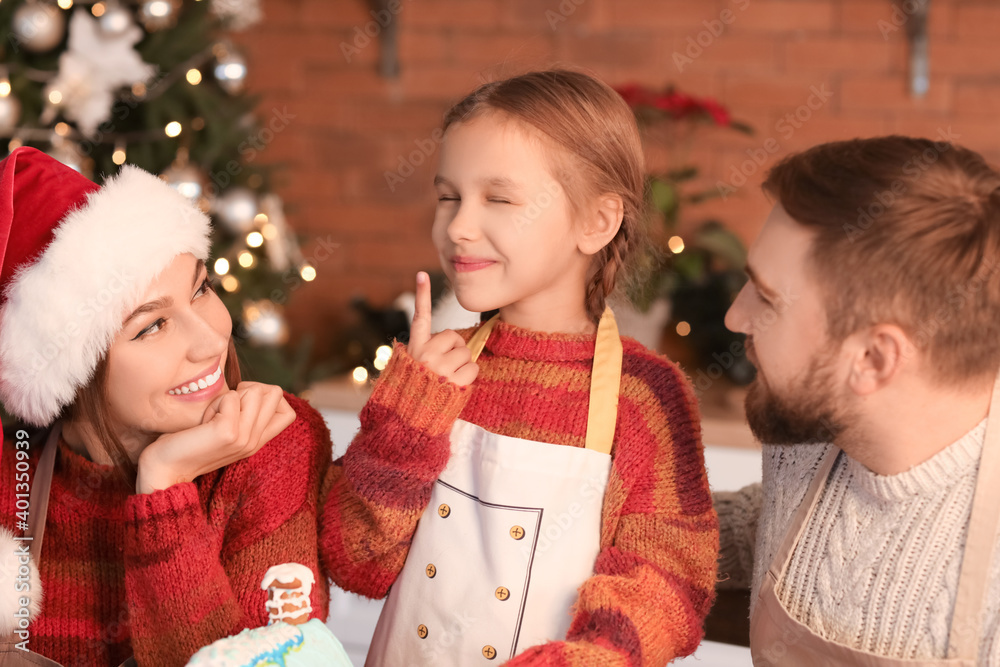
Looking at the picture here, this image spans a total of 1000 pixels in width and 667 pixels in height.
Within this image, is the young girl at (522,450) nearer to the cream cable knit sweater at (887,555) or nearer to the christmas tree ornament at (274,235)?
the cream cable knit sweater at (887,555)

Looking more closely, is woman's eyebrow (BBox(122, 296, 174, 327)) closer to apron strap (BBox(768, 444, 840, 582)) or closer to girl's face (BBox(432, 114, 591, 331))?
girl's face (BBox(432, 114, 591, 331))

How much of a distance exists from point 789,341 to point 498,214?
1.25 feet

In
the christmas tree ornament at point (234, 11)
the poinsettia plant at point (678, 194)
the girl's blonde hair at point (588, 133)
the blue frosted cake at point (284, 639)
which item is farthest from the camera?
the poinsettia plant at point (678, 194)

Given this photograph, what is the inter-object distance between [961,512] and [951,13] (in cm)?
240

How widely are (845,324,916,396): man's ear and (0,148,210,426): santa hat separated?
0.83 meters

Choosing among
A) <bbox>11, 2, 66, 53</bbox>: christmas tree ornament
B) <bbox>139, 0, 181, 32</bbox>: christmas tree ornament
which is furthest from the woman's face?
<bbox>139, 0, 181, 32</bbox>: christmas tree ornament

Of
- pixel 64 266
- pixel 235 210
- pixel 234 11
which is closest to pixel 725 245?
pixel 235 210

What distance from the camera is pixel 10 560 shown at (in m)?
1.11

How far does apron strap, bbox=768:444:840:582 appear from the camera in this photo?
115 cm

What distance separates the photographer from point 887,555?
105 cm

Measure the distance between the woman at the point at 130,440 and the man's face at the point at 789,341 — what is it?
1.98 ft

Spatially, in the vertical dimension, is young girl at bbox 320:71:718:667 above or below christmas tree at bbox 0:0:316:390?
below

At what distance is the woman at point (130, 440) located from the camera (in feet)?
3.45

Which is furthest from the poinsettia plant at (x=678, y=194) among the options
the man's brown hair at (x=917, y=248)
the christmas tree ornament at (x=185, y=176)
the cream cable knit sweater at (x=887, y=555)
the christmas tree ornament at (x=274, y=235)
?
the man's brown hair at (x=917, y=248)
